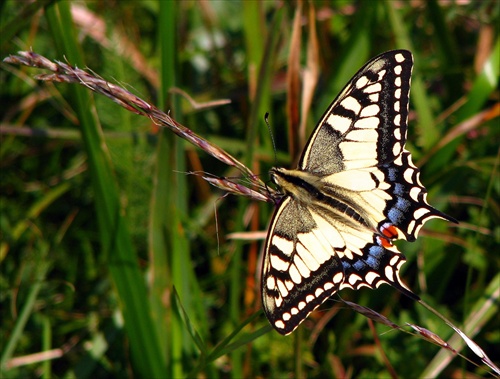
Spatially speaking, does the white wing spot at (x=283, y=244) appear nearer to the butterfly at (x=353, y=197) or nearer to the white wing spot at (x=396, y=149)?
the butterfly at (x=353, y=197)

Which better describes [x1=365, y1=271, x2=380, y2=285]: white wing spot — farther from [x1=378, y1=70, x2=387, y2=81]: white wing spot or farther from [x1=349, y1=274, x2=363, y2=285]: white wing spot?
[x1=378, y1=70, x2=387, y2=81]: white wing spot

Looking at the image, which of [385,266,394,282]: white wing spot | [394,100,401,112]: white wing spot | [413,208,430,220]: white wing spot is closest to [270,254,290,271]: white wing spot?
[385,266,394,282]: white wing spot

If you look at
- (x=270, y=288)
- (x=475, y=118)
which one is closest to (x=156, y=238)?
(x=270, y=288)

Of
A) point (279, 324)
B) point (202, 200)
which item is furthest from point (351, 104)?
point (202, 200)

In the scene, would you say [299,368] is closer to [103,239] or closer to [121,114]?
[103,239]

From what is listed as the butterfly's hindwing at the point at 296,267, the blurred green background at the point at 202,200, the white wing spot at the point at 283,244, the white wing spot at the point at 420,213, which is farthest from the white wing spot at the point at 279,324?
the white wing spot at the point at 420,213

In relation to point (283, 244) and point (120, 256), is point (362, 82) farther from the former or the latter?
point (120, 256)
